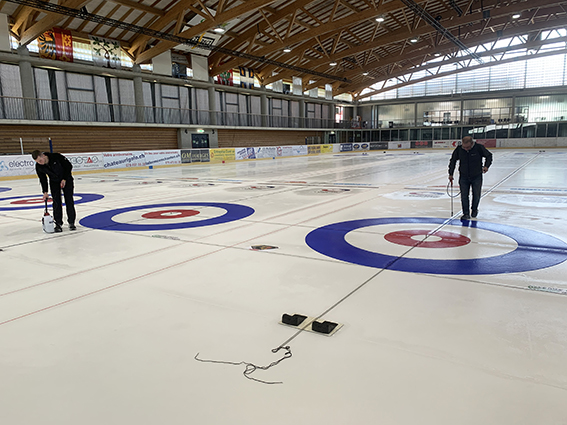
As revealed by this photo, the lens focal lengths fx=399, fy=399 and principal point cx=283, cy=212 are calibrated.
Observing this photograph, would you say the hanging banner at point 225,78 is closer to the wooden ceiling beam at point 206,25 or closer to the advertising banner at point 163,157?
the wooden ceiling beam at point 206,25

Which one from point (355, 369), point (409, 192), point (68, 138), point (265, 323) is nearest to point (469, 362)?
point (355, 369)

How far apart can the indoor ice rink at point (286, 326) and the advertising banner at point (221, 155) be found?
2622 cm

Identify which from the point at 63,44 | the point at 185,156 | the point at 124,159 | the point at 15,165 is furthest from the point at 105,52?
the point at 15,165

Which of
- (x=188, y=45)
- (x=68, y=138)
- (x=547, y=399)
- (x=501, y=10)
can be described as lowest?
(x=547, y=399)

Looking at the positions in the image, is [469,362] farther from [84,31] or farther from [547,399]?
[84,31]

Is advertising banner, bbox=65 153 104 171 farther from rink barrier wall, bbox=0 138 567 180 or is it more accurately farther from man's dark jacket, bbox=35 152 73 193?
man's dark jacket, bbox=35 152 73 193

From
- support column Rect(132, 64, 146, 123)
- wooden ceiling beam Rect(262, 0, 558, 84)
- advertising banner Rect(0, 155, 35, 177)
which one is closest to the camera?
advertising banner Rect(0, 155, 35, 177)

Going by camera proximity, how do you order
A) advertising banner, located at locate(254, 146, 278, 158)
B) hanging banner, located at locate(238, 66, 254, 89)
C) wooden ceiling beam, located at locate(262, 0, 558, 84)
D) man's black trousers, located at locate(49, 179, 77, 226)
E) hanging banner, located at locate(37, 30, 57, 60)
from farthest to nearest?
hanging banner, located at locate(238, 66, 254, 89), advertising banner, located at locate(254, 146, 278, 158), wooden ceiling beam, located at locate(262, 0, 558, 84), hanging banner, located at locate(37, 30, 57, 60), man's black trousers, located at locate(49, 179, 77, 226)

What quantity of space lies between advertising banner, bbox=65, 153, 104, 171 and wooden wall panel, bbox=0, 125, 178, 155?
5216mm

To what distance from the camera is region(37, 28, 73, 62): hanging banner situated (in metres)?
27.5

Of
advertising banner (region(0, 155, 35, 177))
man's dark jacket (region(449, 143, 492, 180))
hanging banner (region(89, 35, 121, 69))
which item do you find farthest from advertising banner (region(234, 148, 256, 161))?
man's dark jacket (region(449, 143, 492, 180))

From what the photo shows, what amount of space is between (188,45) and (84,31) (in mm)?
7560

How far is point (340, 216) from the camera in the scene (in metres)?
8.84

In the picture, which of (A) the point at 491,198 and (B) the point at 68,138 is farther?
(B) the point at 68,138
